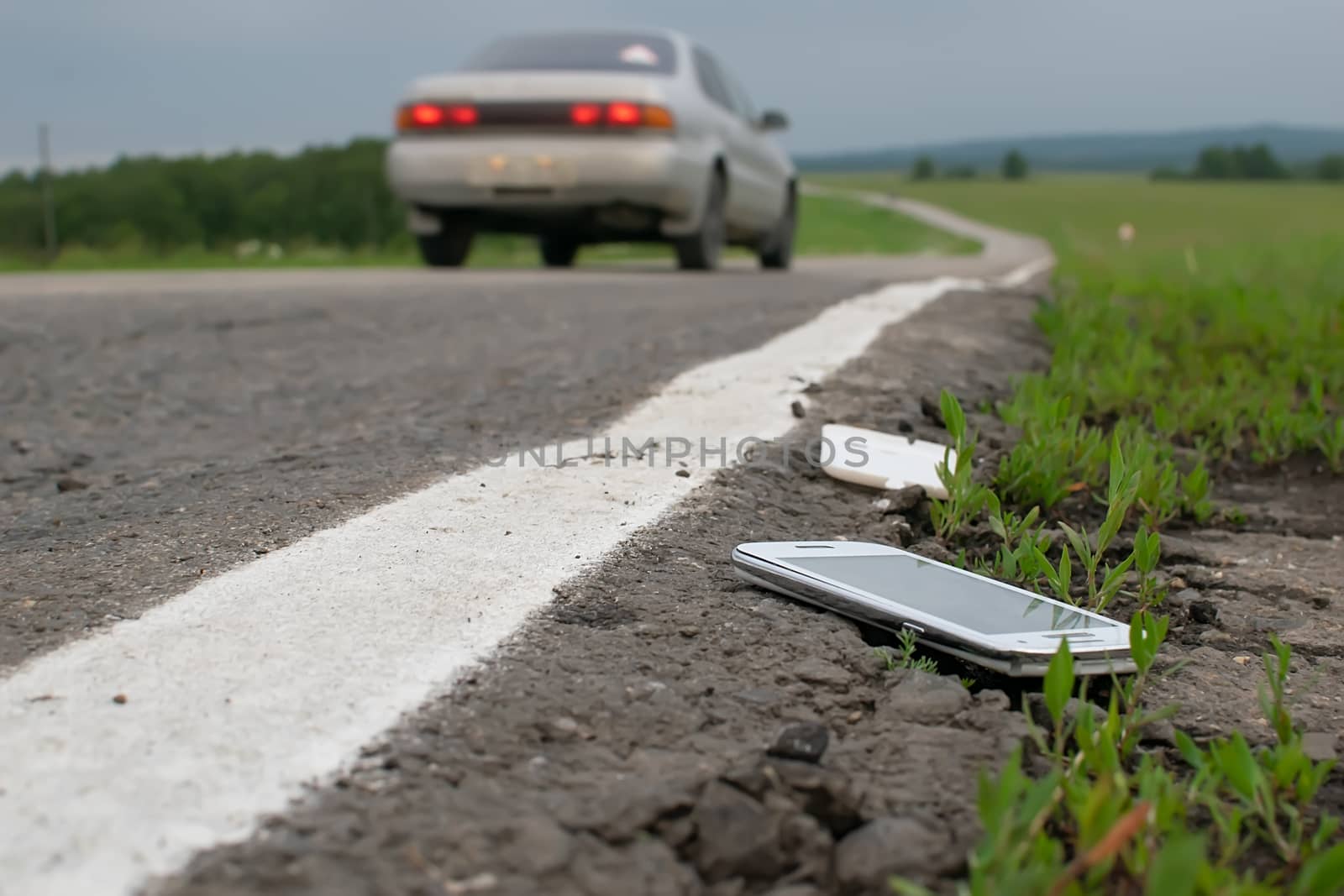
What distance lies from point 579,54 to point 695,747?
7.79m

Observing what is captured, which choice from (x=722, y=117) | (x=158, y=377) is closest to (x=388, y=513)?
(x=158, y=377)

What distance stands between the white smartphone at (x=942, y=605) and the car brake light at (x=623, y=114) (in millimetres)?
6487

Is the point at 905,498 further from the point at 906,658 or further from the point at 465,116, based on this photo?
the point at 465,116

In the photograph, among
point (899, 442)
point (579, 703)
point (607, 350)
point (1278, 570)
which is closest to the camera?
point (579, 703)

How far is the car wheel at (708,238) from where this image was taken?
351 inches

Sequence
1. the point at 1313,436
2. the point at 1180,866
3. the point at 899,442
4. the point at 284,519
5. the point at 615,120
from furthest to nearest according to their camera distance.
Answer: the point at 615,120, the point at 1313,436, the point at 899,442, the point at 284,519, the point at 1180,866

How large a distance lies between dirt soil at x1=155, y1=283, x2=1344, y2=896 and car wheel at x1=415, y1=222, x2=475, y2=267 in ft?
23.5

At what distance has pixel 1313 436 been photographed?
3.55m

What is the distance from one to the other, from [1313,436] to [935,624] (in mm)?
2279

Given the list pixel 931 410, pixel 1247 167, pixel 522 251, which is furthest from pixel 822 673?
pixel 1247 167

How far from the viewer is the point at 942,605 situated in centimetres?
185

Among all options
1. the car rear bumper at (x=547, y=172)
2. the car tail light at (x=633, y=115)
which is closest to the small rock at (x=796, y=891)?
the car rear bumper at (x=547, y=172)

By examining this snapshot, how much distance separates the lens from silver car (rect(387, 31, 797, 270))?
820 centimetres

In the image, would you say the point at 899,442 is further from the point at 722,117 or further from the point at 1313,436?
the point at 722,117
